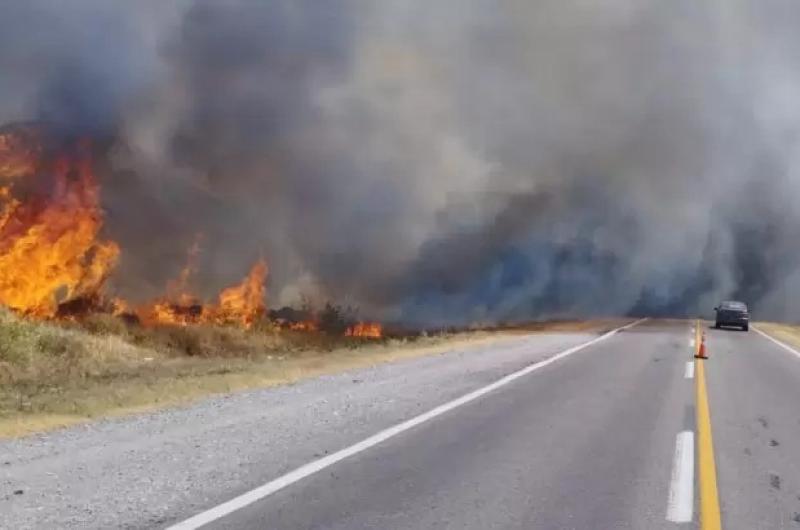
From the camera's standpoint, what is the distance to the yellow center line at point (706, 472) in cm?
631

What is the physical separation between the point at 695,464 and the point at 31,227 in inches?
1154

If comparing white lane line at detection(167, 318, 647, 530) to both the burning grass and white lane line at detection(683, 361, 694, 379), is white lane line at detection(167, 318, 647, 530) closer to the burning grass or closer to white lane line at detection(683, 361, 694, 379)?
the burning grass

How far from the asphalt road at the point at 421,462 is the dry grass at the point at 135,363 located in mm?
1541

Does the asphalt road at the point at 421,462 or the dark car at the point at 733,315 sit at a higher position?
the dark car at the point at 733,315

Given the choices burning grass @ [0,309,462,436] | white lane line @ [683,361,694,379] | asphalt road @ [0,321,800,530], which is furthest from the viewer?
white lane line @ [683,361,694,379]

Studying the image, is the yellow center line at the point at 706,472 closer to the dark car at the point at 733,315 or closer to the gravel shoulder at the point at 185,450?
the gravel shoulder at the point at 185,450

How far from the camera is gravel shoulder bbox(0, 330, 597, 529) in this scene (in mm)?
6266

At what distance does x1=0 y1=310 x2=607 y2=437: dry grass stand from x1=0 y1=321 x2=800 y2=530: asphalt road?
154 cm

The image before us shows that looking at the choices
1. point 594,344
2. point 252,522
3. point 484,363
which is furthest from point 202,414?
point 594,344

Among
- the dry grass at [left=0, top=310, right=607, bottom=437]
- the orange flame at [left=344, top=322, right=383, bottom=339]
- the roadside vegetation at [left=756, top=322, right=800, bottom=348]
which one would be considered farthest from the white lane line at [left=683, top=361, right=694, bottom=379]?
the orange flame at [left=344, top=322, right=383, bottom=339]

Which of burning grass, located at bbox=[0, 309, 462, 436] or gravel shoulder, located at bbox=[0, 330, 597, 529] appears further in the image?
burning grass, located at bbox=[0, 309, 462, 436]

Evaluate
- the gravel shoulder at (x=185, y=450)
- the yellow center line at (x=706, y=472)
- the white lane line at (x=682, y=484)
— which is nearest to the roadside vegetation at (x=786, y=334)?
the yellow center line at (x=706, y=472)

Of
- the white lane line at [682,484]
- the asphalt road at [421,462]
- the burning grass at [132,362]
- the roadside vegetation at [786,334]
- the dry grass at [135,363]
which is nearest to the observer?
the asphalt road at [421,462]

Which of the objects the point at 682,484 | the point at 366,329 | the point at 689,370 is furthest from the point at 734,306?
the point at 682,484
